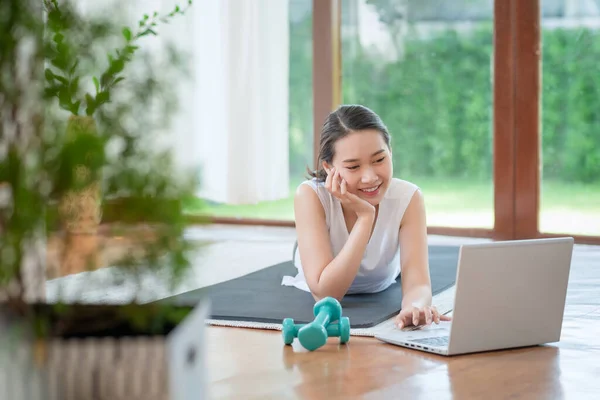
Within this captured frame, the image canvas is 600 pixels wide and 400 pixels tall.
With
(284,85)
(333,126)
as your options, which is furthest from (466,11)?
(333,126)

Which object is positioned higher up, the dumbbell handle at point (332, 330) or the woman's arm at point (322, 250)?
the woman's arm at point (322, 250)

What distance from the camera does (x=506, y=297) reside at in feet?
7.07

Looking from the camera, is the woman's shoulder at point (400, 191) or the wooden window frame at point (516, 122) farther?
the wooden window frame at point (516, 122)

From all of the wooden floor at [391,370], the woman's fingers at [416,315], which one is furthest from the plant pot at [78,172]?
the woman's fingers at [416,315]

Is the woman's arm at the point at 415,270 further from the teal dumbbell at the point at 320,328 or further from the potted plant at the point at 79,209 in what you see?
the potted plant at the point at 79,209

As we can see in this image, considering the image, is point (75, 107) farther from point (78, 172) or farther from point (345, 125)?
point (345, 125)

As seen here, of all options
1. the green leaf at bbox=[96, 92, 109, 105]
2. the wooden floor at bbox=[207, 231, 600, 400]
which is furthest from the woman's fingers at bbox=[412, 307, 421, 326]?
the green leaf at bbox=[96, 92, 109, 105]

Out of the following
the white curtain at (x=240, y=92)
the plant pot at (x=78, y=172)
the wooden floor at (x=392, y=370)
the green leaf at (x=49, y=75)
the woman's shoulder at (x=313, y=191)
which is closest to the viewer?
the plant pot at (x=78, y=172)

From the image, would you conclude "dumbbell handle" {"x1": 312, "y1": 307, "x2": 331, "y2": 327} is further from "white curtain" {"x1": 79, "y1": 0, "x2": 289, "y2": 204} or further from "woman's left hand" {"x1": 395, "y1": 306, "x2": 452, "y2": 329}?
"white curtain" {"x1": 79, "y1": 0, "x2": 289, "y2": 204}

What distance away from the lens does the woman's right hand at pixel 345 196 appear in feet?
8.46

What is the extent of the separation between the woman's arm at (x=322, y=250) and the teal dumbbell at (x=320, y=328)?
162 millimetres

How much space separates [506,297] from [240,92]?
3.18m

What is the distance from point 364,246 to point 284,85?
2624 millimetres

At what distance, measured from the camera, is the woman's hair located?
2.62 metres
